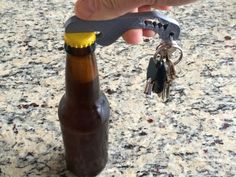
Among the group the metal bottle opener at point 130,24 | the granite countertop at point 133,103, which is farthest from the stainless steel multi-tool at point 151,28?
the granite countertop at point 133,103

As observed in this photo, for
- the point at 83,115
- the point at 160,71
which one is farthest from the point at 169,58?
the point at 83,115

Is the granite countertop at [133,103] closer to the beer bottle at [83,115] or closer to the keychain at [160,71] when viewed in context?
the beer bottle at [83,115]

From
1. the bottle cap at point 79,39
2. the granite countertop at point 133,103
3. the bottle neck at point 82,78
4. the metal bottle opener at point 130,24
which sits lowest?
the granite countertop at point 133,103

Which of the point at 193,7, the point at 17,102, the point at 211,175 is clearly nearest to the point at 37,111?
the point at 17,102

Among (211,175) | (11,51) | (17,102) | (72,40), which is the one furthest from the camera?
(11,51)

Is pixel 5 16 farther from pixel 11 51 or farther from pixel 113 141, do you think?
pixel 113 141

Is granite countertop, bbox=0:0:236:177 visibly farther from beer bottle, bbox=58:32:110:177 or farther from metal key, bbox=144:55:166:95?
metal key, bbox=144:55:166:95
